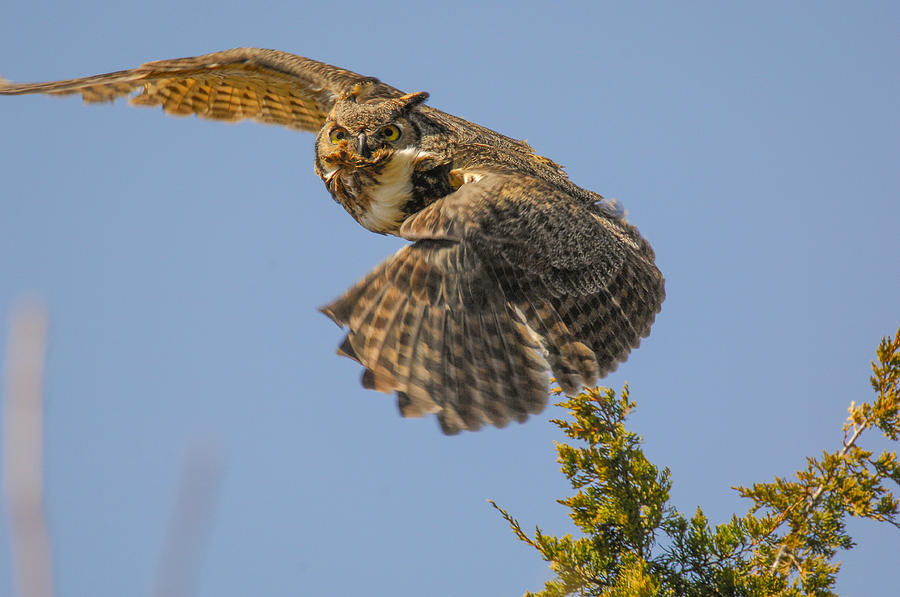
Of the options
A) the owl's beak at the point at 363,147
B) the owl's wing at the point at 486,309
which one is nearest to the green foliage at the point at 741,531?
the owl's wing at the point at 486,309

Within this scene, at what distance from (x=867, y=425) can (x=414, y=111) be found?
10.7 ft

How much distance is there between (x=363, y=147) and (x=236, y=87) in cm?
197

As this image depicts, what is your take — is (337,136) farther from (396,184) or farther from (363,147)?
(396,184)

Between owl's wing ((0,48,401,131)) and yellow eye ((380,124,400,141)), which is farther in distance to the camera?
owl's wing ((0,48,401,131))

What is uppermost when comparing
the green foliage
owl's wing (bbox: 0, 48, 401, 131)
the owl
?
owl's wing (bbox: 0, 48, 401, 131)

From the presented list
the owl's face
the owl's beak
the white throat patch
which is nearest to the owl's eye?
the owl's face

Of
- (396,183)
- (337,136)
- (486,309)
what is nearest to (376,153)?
(396,183)

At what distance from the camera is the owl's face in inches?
207

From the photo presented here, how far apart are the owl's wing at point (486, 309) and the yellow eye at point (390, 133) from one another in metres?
1.00

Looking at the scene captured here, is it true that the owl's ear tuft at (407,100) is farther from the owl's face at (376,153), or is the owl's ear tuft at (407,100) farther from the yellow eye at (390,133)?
the yellow eye at (390,133)

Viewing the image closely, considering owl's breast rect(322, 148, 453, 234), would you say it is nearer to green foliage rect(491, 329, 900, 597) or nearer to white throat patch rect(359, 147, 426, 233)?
white throat patch rect(359, 147, 426, 233)

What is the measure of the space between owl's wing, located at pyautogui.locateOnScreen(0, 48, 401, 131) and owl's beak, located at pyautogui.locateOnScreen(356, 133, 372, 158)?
711 mm

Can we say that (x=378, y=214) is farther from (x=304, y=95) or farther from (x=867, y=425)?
(x=867, y=425)

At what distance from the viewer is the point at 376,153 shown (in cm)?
523
